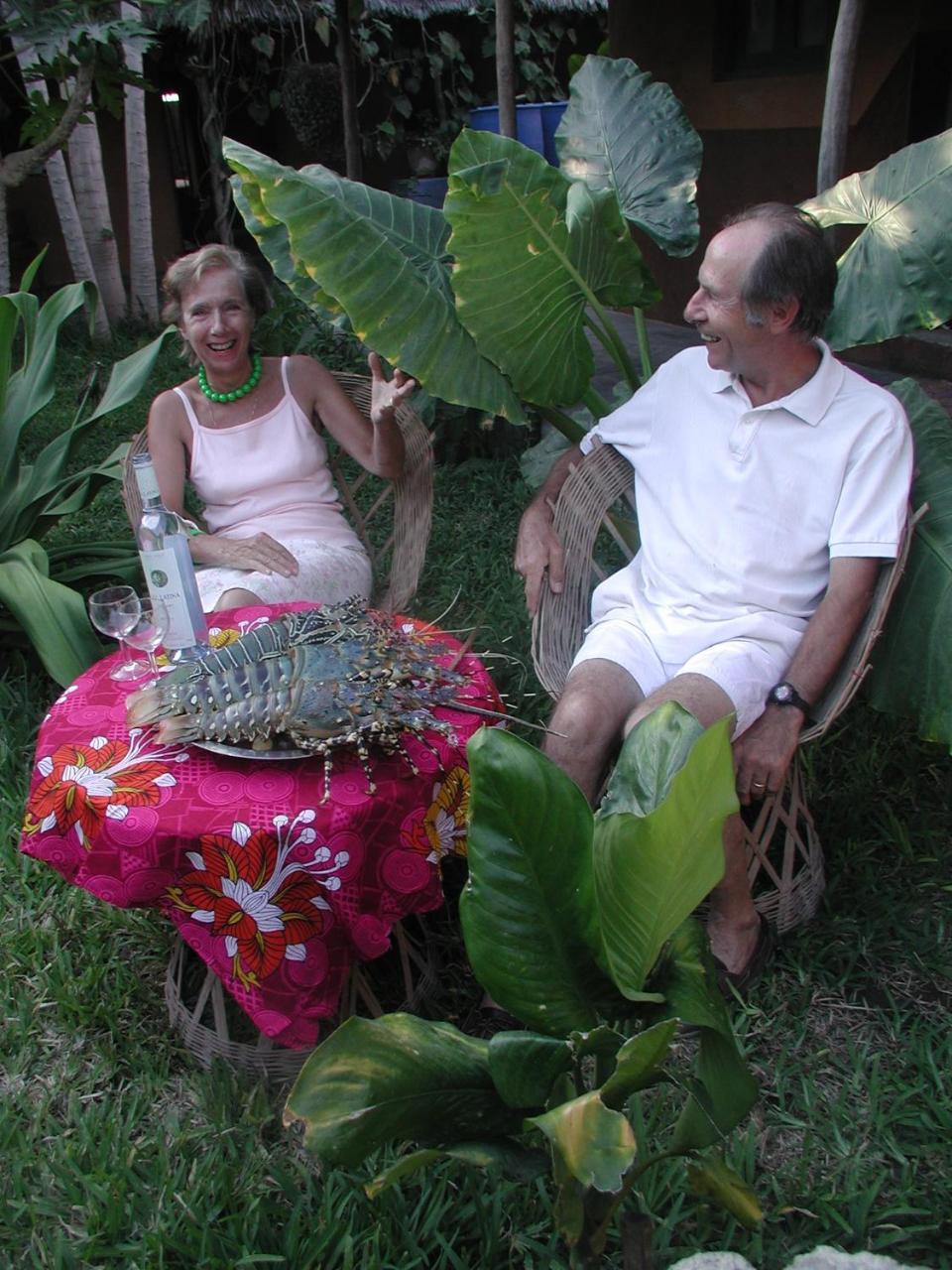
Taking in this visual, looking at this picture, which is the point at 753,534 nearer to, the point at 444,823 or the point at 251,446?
the point at 444,823

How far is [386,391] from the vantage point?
2.92m

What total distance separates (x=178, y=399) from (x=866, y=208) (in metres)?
1.94

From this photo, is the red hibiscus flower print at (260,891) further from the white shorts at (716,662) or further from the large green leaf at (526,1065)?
the white shorts at (716,662)

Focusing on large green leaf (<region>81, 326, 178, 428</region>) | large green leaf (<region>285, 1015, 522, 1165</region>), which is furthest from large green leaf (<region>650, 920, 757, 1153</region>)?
large green leaf (<region>81, 326, 178, 428</region>)

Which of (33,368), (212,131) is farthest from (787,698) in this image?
(212,131)

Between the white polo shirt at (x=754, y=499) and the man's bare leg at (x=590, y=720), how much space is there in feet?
0.53

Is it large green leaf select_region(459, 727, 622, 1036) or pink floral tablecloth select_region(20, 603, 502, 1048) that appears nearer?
large green leaf select_region(459, 727, 622, 1036)

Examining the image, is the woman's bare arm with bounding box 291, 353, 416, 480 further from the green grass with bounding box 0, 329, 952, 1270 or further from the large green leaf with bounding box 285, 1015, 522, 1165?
the large green leaf with bounding box 285, 1015, 522, 1165

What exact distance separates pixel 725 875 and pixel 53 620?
7.11ft

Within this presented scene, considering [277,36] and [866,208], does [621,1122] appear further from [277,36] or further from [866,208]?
[277,36]

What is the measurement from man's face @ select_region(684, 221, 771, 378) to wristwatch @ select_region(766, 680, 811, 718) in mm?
705

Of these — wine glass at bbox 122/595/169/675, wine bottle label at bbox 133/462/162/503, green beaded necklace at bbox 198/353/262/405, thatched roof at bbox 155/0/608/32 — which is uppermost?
thatched roof at bbox 155/0/608/32

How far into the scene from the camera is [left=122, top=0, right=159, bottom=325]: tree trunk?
8.38 m

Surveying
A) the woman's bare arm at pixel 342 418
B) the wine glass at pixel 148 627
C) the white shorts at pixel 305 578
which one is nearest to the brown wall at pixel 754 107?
the woman's bare arm at pixel 342 418
